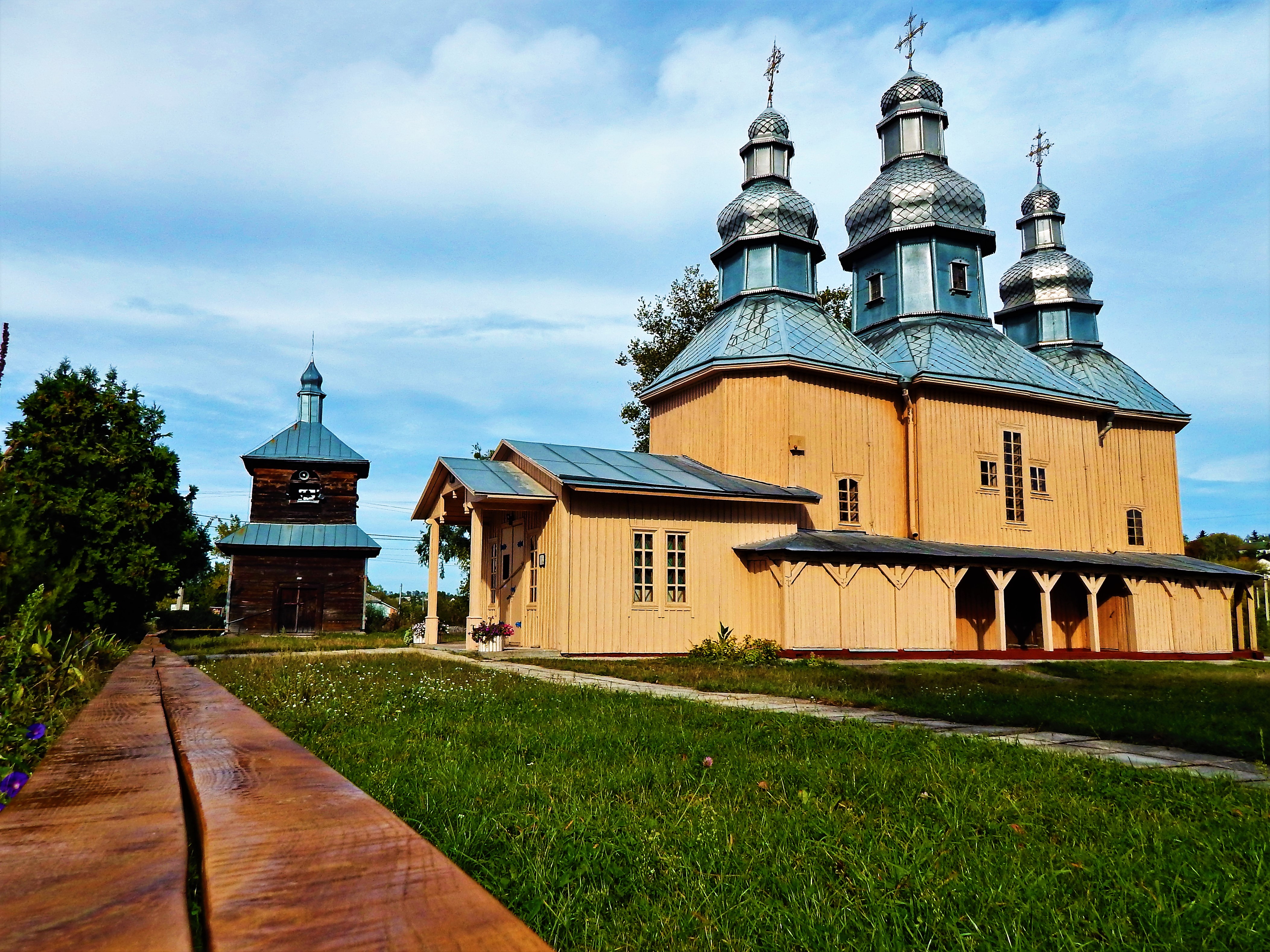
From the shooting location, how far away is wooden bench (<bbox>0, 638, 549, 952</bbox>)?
799 mm

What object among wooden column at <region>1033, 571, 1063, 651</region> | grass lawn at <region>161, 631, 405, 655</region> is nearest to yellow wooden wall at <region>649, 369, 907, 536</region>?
wooden column at <region>1033, 571, 1063, 651</region>

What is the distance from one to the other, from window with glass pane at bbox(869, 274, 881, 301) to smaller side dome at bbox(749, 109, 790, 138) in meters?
4.54

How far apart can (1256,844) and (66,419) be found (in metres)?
17.4

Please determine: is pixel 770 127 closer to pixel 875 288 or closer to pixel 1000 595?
pixel 875 288

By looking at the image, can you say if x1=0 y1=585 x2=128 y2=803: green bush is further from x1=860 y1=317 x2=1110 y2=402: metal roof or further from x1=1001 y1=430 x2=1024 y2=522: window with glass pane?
x1=1001 y1=430 x2=1024 y2=522: window with glass pane

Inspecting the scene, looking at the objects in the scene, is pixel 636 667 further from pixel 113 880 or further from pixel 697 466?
pixel 113 880

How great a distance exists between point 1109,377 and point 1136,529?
4.87 meters

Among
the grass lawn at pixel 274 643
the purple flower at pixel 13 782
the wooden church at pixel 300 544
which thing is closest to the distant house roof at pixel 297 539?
the wooden church at pixel 300 544

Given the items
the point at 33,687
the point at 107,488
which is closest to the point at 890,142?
the point at 107,488

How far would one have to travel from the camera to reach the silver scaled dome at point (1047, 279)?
2783cm

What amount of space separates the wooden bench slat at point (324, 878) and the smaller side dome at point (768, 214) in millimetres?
22036

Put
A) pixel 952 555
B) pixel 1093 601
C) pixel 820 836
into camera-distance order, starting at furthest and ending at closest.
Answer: pixel 1093 601 → pixel 952 555 → pixel 820 836

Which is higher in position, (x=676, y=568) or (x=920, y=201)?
(x=920, y=201)

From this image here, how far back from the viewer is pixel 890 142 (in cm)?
2594
